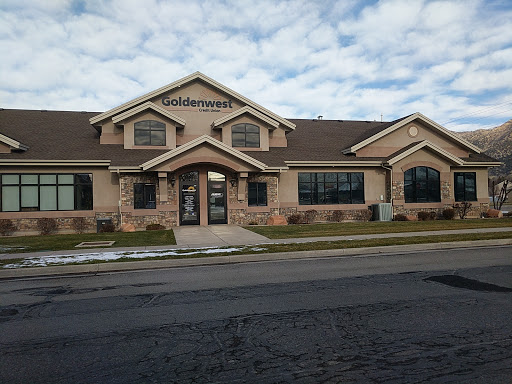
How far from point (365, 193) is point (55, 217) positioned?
1760 cm

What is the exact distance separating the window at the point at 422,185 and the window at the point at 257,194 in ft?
29.3

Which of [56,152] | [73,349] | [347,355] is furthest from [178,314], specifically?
[56,152]

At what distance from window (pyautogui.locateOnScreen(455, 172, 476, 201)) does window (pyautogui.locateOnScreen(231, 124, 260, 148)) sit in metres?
13.2

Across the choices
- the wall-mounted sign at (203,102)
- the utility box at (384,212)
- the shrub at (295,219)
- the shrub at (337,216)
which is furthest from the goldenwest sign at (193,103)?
the utility box at (384,212)

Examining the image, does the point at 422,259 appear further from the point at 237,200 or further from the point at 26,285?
the point at 237,200

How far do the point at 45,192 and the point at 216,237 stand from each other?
10.3 meters

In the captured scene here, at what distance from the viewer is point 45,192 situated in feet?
Answer: 65.4

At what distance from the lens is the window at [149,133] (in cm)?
2189

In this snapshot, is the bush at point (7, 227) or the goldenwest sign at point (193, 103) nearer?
the bush at point (7, 227)

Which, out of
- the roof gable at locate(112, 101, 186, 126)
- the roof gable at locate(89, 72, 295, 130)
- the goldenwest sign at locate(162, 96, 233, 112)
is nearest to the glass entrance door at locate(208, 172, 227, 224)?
the roof gable at locate(112, 101, 186, 126)

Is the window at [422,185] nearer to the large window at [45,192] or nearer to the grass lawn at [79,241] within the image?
the grass lawn at [79,241]

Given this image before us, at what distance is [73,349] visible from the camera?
470 cm

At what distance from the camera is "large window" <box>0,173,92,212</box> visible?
19500mm

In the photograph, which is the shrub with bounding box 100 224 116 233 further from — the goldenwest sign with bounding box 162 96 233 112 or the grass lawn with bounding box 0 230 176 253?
the goldenwest sign with bounding box 162 96 233 112
